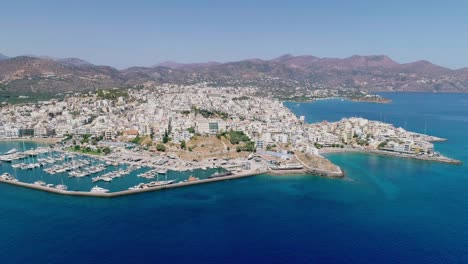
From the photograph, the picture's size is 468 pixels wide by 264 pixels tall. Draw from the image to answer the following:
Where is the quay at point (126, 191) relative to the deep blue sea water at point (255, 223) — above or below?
above

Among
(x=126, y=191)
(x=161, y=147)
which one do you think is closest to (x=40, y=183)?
(x=126, y=191)

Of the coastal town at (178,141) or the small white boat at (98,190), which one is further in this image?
the coastal town at (178,141)

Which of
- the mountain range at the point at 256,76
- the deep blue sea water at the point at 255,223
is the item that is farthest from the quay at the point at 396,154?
the mountain range at the point at 256,76

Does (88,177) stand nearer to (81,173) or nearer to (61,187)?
(81,173)

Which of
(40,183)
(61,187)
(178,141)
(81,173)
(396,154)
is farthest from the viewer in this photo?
(178,141)

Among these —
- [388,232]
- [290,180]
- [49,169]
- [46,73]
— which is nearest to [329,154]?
[290,180]

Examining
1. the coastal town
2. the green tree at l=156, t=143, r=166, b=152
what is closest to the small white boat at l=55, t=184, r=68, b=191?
the coastal town

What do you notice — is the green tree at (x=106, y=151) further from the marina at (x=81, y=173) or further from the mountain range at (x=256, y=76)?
the mountain range at (x=256, y=76)
